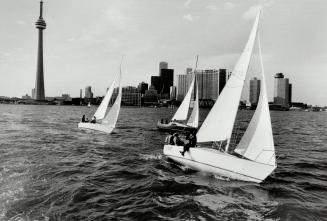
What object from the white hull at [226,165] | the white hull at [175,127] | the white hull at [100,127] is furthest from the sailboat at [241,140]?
the white hull at [175,127]

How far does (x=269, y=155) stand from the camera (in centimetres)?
1680

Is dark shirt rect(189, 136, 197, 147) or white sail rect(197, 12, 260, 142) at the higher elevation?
white sail rect(197, 12, 260, 142)

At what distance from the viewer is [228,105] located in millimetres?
18672

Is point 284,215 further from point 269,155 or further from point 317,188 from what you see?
point 317,188

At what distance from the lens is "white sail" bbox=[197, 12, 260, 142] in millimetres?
17828

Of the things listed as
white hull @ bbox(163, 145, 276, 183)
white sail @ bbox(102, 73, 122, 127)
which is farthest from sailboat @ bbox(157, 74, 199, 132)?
white hull @ bbox(163, 145, 276, 183)

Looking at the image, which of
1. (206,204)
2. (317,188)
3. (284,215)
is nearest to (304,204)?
(284,215)

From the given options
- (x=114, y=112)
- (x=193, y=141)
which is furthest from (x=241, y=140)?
(x=114, y=112)

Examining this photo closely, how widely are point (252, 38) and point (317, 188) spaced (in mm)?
9254

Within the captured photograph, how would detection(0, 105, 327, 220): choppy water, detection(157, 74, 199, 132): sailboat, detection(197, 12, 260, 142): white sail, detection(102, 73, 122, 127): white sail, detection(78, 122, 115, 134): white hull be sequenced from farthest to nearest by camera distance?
detection(157, 74, 199, 132): sailboat
detection(102, 73, 122, 127): white sail
detection(78, 122, 115, 134): white hull
detection(197, 12, 260, 142): white sail
detection(0, 105, 327, 220): choppy water

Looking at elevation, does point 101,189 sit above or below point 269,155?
below

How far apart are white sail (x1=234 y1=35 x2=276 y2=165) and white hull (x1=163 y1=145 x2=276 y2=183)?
1.87 ft

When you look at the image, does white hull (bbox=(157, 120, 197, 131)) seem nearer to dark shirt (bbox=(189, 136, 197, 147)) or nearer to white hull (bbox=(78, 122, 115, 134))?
white hull (bbox=(78, 122, 115, 134))

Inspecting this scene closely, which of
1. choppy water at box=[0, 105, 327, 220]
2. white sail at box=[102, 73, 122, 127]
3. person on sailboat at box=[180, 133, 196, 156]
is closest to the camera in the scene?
choppy water at box=[0, 105, 327, 220]
